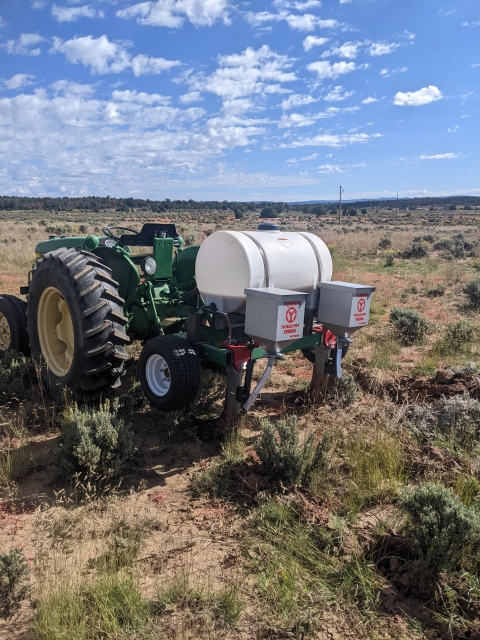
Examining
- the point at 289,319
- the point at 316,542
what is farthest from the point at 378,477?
the point at 289,319

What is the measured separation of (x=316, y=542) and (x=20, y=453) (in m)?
2.69

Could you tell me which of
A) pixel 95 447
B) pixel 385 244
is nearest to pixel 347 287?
pixel 95 447

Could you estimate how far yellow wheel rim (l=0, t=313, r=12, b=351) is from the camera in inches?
252

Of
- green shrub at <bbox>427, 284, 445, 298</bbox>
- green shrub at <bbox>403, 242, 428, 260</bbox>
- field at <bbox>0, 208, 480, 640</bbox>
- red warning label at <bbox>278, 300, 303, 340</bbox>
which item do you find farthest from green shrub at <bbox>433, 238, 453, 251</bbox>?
red warning label at <bbox>278, 300, 303, 340</bbox>

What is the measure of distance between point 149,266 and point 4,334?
98.6 inches

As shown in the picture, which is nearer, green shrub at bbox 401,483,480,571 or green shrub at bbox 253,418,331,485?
green shrub at bbox 401,483,480,571

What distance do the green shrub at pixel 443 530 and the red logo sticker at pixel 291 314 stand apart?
167 cm

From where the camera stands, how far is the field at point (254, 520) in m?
2.41

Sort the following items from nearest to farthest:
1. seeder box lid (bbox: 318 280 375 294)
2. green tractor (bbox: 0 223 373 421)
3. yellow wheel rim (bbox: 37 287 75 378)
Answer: green tractor (bbox: 0 223 373 421) → seeder box lid (bbox: 318 280 375 294) → yellow wheel rim (bbox: 37 287 75 378)

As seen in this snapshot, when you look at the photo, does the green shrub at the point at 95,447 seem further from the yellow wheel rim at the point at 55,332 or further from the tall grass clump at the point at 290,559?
the yellow wheel rim at the point at 55,332

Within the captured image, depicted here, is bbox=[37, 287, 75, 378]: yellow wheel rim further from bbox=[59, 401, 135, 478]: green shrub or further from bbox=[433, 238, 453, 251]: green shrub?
bbox=[433, 238, 453, 251]: green shrub

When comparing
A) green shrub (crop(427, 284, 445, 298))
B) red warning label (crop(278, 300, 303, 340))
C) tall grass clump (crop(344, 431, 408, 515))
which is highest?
red warning label (crop(278, 300, 303, 340))

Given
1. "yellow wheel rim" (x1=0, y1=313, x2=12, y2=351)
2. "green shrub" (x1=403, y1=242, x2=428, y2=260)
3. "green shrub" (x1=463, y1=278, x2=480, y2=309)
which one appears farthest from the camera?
"green shrub" (x1=403, y1=242, x2=428, y2=260)

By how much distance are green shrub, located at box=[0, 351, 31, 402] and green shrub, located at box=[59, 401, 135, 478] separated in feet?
6.02
